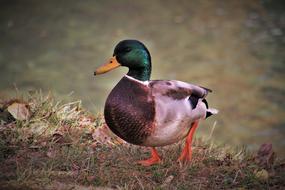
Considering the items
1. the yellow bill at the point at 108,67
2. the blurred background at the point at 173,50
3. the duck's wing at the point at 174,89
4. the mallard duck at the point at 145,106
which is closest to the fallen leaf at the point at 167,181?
the mallard duck at the point at 145,106

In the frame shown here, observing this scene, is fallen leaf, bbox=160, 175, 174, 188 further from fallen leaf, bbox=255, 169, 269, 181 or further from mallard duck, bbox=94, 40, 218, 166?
fallen leaf, bbox=255, 169, 269, 181

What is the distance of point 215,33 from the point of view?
1187 centimetres

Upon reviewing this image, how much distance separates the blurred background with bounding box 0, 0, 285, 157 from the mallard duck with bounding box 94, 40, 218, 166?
13.7 feet

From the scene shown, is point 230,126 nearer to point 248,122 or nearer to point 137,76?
point 248,122

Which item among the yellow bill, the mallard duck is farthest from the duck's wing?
the yellow bill

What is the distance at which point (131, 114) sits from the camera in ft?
12.6

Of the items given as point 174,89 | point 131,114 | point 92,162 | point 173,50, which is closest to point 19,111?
point 92,162

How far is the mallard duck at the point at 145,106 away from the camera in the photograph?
3844 mm

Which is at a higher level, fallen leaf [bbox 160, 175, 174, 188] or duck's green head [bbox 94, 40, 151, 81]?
duck's green head [bbox 94, 40, 151, 81]

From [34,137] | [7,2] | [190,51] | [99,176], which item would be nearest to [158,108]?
[99,176]

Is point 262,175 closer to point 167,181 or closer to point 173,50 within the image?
point 167,181

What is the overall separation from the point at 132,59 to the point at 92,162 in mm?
702

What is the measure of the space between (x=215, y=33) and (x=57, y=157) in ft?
27.1

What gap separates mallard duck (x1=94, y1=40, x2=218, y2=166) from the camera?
12.6 ft
